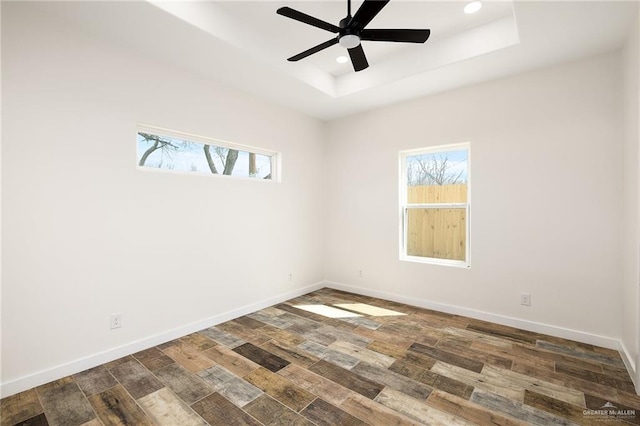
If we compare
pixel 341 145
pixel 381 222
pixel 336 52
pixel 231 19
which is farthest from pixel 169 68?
pixel 381 222

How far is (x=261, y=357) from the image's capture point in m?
2.67

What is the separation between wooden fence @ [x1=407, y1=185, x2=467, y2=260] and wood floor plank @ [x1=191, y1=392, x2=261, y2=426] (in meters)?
2.94

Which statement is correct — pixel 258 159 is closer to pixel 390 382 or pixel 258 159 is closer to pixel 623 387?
pixel 390 382

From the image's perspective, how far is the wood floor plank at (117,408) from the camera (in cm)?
187

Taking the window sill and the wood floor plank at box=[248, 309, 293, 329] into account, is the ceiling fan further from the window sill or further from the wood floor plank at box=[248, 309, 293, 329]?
the wood floor plank at box=[248, 309, 293, 329]

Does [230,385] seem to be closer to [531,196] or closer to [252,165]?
[252,165]

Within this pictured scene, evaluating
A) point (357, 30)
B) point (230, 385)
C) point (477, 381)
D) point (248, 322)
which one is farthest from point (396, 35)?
point (248, 322)

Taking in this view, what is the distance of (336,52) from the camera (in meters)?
3.32

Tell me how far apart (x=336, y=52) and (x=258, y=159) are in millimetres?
1626

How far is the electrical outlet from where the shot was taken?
2.63 metres

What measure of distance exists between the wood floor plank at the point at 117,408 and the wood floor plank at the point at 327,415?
0.98 m

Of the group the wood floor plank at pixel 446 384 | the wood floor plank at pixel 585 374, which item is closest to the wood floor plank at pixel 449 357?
the wood floor plank at pixel 446 384

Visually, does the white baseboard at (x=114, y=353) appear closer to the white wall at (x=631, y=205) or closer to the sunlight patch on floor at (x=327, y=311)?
the sunlight patch on floor at (x=327, y=311)

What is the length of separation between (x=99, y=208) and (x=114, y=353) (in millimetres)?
1262
